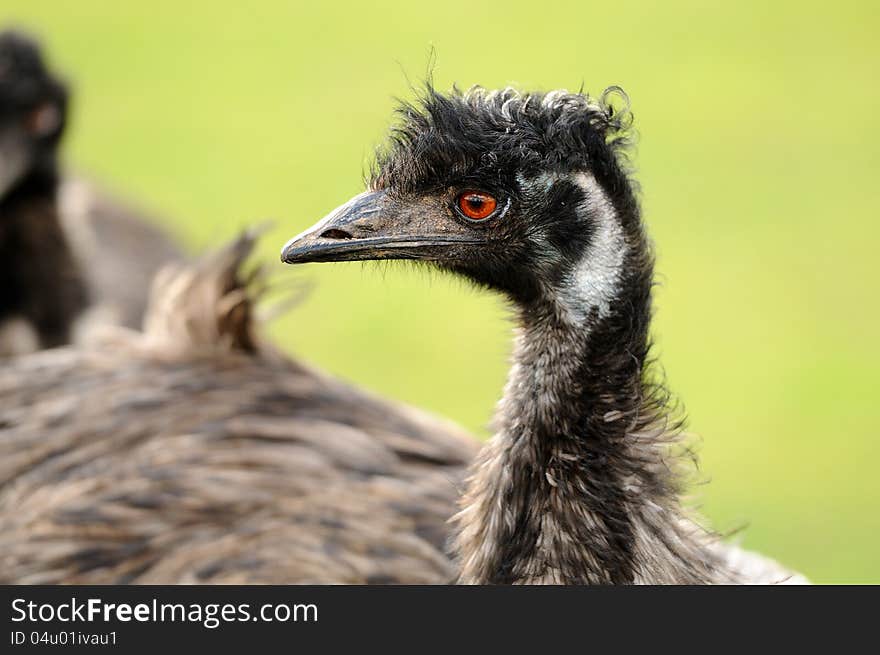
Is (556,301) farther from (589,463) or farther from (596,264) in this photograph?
(589,463)

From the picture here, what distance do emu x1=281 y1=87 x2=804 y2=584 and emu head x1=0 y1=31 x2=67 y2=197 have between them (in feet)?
9.95

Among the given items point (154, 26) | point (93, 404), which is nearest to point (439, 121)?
point (93, 404)

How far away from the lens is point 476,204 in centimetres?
296

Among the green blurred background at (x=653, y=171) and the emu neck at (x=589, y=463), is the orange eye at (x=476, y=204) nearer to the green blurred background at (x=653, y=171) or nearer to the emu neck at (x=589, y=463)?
the emu neck at (x=589, y=463)

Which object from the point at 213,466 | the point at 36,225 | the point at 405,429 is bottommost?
the point at 213,466

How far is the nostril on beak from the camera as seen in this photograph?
292 cm

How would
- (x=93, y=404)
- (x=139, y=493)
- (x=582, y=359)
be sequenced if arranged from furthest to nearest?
(x=93, y=404)
(x=139, y=493)
(x=582, y=359)

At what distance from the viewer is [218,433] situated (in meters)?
3.92

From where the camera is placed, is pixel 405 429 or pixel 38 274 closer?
pixel 405 429

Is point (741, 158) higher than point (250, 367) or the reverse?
higher

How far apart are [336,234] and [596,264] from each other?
500 mm

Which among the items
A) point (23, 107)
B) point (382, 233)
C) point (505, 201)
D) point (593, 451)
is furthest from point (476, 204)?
point (23, 107)
